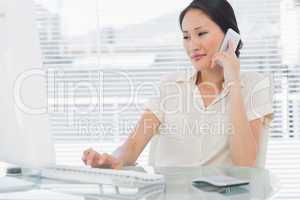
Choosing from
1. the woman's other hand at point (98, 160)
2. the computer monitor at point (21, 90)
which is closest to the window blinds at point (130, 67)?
the woman's other hand at point (98, 160)

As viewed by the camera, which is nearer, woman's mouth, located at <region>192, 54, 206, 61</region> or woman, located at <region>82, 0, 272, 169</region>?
woman, located at <region>82, 0, 272, 169</region>

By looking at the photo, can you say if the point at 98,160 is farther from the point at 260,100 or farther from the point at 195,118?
the point at 260,100

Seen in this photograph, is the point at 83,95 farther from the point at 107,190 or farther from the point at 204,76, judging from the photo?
the point at 107,190

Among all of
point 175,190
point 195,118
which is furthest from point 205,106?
point 175,190

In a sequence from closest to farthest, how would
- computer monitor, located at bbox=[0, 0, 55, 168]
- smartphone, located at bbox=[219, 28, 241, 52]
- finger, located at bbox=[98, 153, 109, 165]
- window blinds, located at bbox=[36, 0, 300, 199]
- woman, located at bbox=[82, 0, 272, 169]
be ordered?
computer monitor, located at bbox=[0, 0, 55, 168] → finger, located at bbox=[98, 153, 109, 165] → woman, located at bbox=[82, 0, 272, 169] → smartphone, located at bbox=[219, 28, 241, 52] → window blinds, located at bbox=[36, 0, 300, 199]

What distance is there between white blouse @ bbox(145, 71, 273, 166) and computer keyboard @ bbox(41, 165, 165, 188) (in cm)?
61

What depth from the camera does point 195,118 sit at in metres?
1.92

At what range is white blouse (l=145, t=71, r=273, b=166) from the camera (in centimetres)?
186

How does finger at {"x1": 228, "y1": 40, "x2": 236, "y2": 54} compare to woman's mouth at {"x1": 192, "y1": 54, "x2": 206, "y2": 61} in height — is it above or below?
above

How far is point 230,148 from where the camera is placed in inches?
71.1

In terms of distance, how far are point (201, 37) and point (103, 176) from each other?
0.83 metres

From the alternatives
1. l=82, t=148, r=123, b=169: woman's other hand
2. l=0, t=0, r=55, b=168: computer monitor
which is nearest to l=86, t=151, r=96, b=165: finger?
l=82, t=148, r=123, b=169: woman's other hand

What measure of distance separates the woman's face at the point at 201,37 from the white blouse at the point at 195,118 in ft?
0.37

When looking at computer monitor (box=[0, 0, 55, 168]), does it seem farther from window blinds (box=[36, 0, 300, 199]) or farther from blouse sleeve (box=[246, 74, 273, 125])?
window blinds (box=[36, 0, 300, 199])
